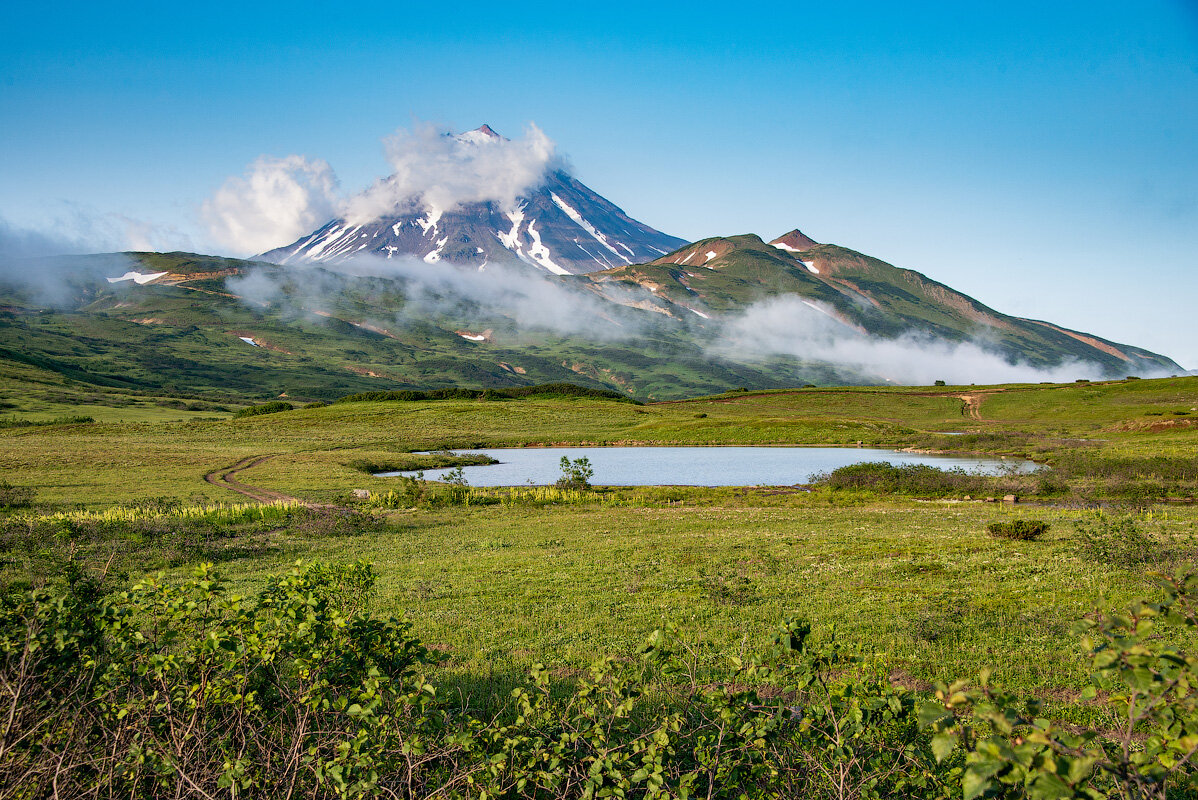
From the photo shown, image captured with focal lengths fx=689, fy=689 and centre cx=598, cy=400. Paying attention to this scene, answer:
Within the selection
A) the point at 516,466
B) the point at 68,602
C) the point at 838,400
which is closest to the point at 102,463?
the point at 516,466

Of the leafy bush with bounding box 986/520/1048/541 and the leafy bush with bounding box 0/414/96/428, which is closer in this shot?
the leafy bush with bounding box 986/520/1048/541

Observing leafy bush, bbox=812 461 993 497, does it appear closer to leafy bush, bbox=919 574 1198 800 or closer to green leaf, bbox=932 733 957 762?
leafy bush, bbox=919 574 1198 800

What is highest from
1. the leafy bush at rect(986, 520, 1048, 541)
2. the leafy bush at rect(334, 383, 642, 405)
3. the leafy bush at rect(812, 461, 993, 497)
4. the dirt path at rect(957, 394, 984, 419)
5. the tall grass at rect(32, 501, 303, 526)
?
the dirt path at rect(957, 394, 984, 419)

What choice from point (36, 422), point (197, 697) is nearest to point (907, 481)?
point (197, 697)

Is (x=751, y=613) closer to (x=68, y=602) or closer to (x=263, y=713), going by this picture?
(x=263, y=713)

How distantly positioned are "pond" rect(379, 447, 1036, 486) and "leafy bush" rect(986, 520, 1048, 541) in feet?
69.2

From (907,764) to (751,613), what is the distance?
24.3 ft

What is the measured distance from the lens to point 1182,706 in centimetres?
365

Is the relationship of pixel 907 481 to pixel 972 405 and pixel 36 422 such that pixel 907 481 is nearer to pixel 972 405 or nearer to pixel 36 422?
pixel 972 405

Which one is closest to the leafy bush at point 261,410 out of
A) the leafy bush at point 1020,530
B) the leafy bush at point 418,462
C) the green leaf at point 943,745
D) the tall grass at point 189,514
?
Result: the leafy bush at point 418,462

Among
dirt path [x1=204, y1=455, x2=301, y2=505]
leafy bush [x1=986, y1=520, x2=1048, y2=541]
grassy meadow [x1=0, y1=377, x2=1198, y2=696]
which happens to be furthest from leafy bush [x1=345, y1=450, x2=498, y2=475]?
leafy bush [x1=986, y1=520, x2=1048, y2=541]

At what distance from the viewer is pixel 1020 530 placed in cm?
1983

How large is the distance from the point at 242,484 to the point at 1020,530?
4027cm

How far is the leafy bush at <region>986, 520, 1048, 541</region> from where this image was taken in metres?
19.6
